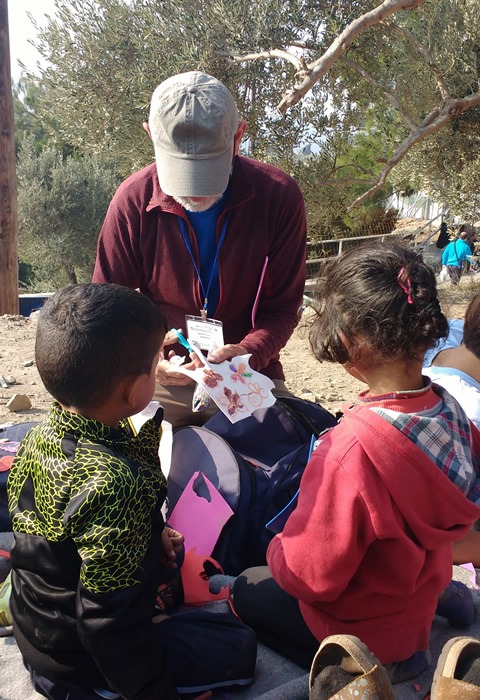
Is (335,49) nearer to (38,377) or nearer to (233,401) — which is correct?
(38,377)

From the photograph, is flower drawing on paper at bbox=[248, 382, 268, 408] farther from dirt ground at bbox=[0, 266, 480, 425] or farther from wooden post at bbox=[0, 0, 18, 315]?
wooden post at bbox=[0, 0, 18, 315]

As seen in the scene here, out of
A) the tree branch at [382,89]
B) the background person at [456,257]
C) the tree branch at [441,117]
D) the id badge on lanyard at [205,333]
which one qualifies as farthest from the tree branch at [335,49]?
the background person at [456,257]

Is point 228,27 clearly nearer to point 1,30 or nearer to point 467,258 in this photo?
point 1,30

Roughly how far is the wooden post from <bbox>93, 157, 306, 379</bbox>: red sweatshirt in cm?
681

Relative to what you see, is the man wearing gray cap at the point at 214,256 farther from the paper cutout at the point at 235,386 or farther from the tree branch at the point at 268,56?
the tree branch at the point at 268,56

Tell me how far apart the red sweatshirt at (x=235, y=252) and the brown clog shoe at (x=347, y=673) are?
1.58 m

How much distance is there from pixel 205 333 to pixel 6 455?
102cm

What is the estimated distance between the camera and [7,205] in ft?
30.4

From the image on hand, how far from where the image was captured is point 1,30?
865 centimetres

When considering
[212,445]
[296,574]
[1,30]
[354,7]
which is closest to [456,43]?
[354,7]

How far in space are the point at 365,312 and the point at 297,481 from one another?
1.08 meters

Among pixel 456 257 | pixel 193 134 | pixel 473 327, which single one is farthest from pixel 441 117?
pixel 193 134

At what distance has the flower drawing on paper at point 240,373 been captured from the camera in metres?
2.60

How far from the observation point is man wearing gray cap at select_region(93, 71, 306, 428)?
295cm
